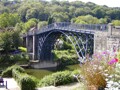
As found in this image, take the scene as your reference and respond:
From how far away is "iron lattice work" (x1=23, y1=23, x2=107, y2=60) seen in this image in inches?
1126

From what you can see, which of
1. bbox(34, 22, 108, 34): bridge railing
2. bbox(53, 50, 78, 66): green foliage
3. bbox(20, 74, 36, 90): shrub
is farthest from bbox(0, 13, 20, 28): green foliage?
bbox(20, 74, 36, 90): shrub

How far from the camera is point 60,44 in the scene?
198 feet

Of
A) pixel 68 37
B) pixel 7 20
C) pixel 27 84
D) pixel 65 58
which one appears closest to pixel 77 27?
pixel 68 37

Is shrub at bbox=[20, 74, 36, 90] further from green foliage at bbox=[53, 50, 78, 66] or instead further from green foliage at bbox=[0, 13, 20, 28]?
green foliage at bbox=[0, 13, 20, 28]

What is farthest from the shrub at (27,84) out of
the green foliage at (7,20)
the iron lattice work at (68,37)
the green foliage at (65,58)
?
the green foliage at (7,20)

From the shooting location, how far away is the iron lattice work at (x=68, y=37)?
2861 cm

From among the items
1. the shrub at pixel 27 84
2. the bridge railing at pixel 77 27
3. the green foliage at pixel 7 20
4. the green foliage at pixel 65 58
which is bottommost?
the green foliage at pixel 65 58

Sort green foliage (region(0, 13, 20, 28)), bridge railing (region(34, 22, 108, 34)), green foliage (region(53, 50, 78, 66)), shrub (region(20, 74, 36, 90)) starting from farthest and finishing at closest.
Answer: green foliage (region(0, 13, 20, 28)) → green foliage (region(53, 50, 78, 66)) → bridge railing (region(34, 22, 108, 34)) → shrub (region(20, 74, 36, 90))

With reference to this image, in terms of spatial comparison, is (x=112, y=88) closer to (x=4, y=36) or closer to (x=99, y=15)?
(x=4, y=36)

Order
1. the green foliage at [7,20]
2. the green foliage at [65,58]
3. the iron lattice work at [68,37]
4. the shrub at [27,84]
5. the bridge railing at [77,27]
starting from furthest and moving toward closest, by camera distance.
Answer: the green foliage at [7,20] < the green foliage at [65,58] < the iron lattice work at [68,37] < the bridge railing at [77,27] < the shrub at [27,84]

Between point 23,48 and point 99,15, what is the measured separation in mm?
61673

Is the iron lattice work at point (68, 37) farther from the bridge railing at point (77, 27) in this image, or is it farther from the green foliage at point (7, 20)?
the green foliage at point (7, 20)

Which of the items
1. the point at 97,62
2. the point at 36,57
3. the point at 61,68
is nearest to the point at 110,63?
the point at 97,62

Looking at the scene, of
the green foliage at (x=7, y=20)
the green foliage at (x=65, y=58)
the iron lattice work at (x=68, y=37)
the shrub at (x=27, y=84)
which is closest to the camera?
the shrub at (x=27, y=84)
